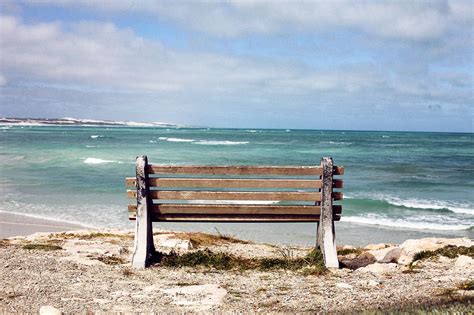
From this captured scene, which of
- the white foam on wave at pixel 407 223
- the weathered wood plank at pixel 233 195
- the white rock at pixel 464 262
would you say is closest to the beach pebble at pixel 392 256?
the white rock at pixel 464 262

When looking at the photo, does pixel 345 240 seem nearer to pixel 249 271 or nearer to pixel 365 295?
pixel 249 271

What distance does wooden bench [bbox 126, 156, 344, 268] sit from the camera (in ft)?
19.8

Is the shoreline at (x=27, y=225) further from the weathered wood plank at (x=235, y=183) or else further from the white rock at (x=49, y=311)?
the white rock at (x=49, y=311)

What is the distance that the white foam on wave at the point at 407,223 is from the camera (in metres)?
13.4

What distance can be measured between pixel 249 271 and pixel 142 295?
5.29 ft

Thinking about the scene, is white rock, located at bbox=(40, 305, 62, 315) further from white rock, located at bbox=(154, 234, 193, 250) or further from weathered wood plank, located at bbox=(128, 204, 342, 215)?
white rock, located at bbox=(154, 234, 193, 250)

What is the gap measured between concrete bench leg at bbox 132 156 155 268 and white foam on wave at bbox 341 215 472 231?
8949 mm

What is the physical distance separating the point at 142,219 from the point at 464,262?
4270 mm

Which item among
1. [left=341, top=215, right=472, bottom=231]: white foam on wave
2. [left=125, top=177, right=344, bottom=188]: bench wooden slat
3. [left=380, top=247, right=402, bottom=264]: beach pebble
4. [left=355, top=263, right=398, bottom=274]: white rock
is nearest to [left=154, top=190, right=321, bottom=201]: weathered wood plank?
[left=125, top=177, right=344, bottom=188]: bench wooden slat

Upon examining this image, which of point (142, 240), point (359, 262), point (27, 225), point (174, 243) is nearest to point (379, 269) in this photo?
point (359, 262)

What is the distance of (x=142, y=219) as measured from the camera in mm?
6152

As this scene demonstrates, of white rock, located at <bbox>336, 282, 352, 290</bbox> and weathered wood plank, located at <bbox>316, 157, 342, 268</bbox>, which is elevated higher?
weathered wood plank, located at <bbox>316, 157, 342, 268</bbox>

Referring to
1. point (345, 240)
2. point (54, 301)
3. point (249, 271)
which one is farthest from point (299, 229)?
point (54, 301)

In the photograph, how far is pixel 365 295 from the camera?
4895mm
